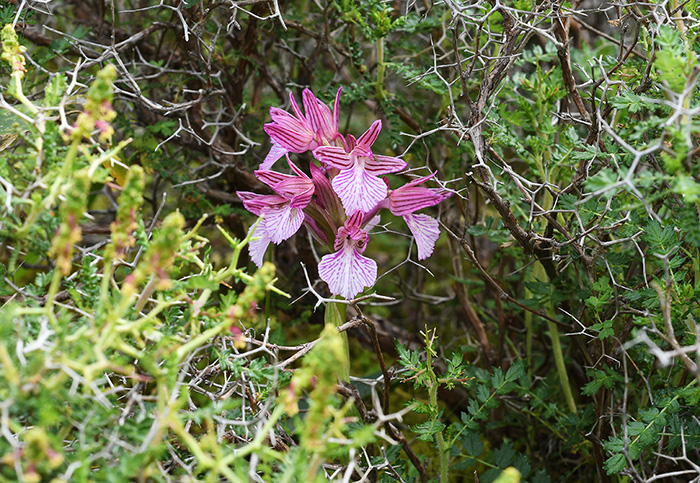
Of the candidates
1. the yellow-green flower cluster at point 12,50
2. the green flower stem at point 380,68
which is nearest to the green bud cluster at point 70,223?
the yellow-green flower cluster at point 12,50

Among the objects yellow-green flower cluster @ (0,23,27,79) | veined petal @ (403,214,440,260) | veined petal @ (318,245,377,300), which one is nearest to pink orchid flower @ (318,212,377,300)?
veined petal @ (318,245,377,300)

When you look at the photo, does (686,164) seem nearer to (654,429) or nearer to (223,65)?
(654,429)

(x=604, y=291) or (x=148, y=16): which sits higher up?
(x=148, y=16)

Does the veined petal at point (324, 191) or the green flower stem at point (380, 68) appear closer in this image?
the veined petal at point (324, 191)

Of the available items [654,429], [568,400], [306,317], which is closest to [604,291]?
[654,429]

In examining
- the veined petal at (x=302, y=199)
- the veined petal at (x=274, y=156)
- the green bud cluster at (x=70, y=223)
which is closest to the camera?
the green bud cluster at (x=70, y=223)

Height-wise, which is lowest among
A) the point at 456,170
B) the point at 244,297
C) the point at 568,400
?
the point at 568,400

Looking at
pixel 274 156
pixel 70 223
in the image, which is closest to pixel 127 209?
pixel 70 223

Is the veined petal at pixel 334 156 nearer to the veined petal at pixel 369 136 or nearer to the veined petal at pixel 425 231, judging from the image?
the veined petal at pixel 369 136
